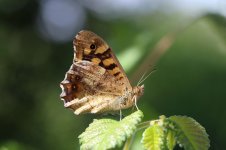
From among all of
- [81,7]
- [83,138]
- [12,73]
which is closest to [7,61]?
[12,73]

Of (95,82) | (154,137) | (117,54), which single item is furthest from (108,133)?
(117,54)

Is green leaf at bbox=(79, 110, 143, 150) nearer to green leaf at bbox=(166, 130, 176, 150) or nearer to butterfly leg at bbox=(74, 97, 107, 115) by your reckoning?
green leaf at bbox=(166, 130, 176, 150)

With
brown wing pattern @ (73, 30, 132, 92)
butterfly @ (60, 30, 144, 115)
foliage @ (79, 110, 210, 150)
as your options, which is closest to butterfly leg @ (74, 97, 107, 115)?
butterfly @ (60, 30, 144, 115)

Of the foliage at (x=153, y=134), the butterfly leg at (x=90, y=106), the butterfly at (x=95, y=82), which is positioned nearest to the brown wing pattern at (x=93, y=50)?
the butterfly at (x=95, y=82)

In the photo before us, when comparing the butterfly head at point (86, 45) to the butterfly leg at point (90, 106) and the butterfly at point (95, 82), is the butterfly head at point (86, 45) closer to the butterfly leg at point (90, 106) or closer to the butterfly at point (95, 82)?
the butterfly at point (95, 82)

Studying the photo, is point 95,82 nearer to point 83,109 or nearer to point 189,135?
point 83,109
